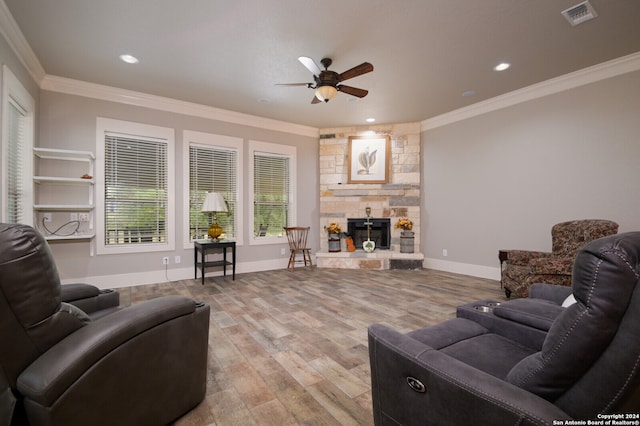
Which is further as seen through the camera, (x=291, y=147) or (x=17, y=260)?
(x=291, y=147)

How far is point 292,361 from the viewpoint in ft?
6.96

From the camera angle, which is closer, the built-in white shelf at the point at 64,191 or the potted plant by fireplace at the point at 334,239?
the built-in white shelf at the point at 64,191

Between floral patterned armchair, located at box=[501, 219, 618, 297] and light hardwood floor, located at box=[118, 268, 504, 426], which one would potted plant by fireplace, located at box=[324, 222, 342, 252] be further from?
floral patterned armchair, located at box=[501, 219, 618, 297]

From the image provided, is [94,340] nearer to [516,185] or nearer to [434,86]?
[434,86]

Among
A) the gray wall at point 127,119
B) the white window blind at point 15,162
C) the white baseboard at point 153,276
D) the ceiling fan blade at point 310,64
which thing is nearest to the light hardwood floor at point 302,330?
the white baseboard at point 153,276

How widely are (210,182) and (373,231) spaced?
137 inches

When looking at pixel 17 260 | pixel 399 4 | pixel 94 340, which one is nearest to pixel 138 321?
pixel 94 340

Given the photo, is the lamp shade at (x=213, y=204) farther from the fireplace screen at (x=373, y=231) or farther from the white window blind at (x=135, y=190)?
the fireplace screen at (x=373, y=231)

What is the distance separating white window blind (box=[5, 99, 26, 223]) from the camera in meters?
3.07

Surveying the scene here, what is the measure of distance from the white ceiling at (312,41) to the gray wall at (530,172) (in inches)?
22.1

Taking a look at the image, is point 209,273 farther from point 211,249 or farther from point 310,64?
point 310,64

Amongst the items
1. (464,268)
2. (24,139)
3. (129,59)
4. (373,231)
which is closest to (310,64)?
(129,59)

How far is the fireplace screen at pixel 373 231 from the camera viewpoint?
605 cm

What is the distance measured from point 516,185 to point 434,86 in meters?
2.04
